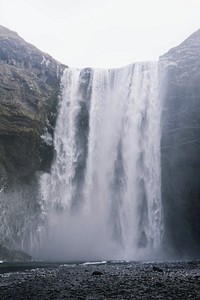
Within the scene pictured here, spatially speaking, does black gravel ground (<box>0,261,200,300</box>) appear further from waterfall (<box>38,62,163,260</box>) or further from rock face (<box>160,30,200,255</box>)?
rock face (<box>160,30,200,255</box>)

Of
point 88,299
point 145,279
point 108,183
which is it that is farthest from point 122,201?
point 88,299

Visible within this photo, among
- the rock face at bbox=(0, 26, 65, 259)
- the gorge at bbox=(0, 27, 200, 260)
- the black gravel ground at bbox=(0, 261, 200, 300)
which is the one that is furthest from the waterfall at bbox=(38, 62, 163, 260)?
the black gravel ground at bbox=(0, 261, 200, 300)

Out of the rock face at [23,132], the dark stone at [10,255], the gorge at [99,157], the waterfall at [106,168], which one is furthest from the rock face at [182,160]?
the dark stone at [10,255]

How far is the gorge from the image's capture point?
1451 inches

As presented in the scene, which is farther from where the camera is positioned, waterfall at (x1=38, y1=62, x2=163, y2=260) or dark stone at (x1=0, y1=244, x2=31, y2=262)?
waterfall at (x1=38, y1=62, x2=163, y2=260)

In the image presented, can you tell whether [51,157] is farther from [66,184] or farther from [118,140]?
[118,140]

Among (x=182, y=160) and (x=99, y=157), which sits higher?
(x=99, y=157)

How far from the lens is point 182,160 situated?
3794 centimetres

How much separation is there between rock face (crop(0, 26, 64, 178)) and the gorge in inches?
4.2

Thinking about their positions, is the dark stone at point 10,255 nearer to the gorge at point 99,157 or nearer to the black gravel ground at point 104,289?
the gorge at point 99,157

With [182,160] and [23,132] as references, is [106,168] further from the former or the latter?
[23,132]

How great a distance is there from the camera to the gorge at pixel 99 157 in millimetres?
36844

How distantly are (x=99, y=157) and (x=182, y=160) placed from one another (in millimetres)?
9134

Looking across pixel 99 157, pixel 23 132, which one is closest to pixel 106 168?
pixel 99 157
